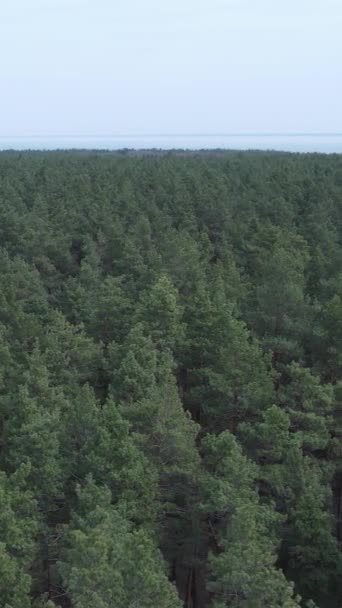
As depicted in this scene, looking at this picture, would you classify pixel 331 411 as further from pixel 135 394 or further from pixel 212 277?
pixel 212 277

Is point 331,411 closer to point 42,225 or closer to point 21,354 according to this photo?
point 21,354

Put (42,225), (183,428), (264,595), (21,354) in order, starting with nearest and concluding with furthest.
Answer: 1. (264,595)
2. (183,428)
3. (21,354)
4. (42,225)

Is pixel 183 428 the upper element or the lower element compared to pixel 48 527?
upper

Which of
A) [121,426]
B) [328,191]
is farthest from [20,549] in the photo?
[328,191]

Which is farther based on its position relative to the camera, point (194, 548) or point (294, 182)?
point (294, 182)

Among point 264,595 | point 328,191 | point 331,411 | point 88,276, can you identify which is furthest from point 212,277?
point 328,191

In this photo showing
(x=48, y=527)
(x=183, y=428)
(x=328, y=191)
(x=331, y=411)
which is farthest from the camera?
(x=328, y=191)

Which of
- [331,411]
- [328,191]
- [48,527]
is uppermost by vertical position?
[328,191]
